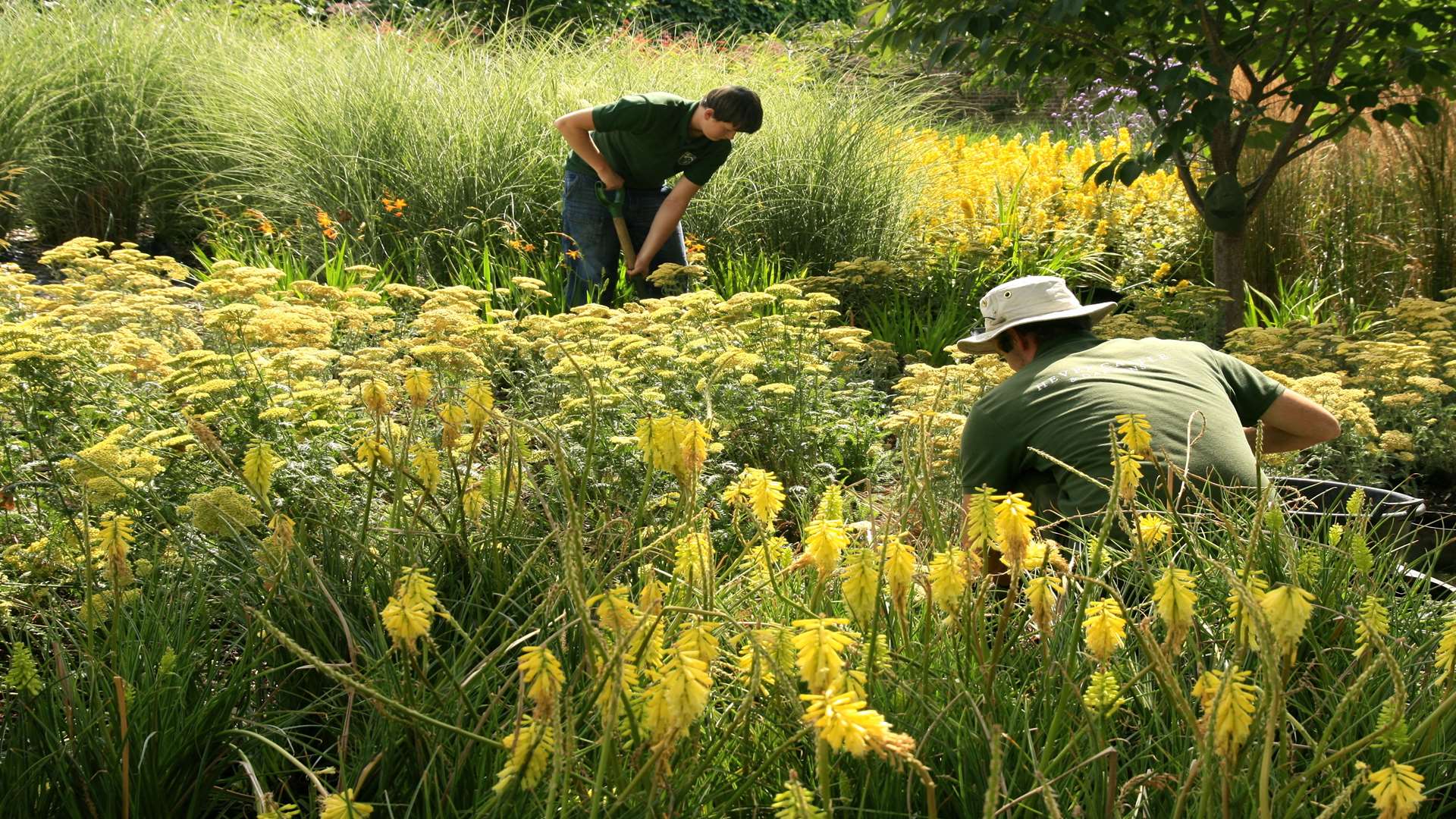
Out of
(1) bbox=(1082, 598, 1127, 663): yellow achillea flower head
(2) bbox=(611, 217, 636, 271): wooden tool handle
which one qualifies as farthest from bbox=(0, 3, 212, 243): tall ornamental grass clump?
(1) bbox=(1082, 598, 1127, 663): yellow achillea flower head

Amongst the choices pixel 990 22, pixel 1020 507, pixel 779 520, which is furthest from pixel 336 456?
pixel 990 22

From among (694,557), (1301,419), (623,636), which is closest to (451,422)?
(694,557)

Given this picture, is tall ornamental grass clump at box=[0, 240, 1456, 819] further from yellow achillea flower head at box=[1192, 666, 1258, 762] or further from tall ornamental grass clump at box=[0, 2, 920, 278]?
tall ornamental grass clump at box=[0, 2, 920, 278]

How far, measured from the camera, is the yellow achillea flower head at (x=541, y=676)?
1137mm

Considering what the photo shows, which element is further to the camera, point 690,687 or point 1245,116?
point 1245,116

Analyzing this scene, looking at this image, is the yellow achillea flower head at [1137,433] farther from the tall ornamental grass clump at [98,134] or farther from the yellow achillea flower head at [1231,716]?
the tall ornamental grass clump at [98,134]

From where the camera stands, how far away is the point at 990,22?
190 inches

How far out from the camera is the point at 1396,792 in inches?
40.8

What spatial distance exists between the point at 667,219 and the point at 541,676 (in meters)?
4.95

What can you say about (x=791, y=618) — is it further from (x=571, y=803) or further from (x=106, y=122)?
(x=106, y=122)

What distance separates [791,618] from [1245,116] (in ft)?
12.7

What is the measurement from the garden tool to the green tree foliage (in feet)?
4.94

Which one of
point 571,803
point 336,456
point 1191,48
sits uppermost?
point 1191,48

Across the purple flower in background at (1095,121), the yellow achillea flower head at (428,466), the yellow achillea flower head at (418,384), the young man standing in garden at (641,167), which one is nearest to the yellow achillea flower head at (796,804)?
the yellow achillea flower head at (428,466)
